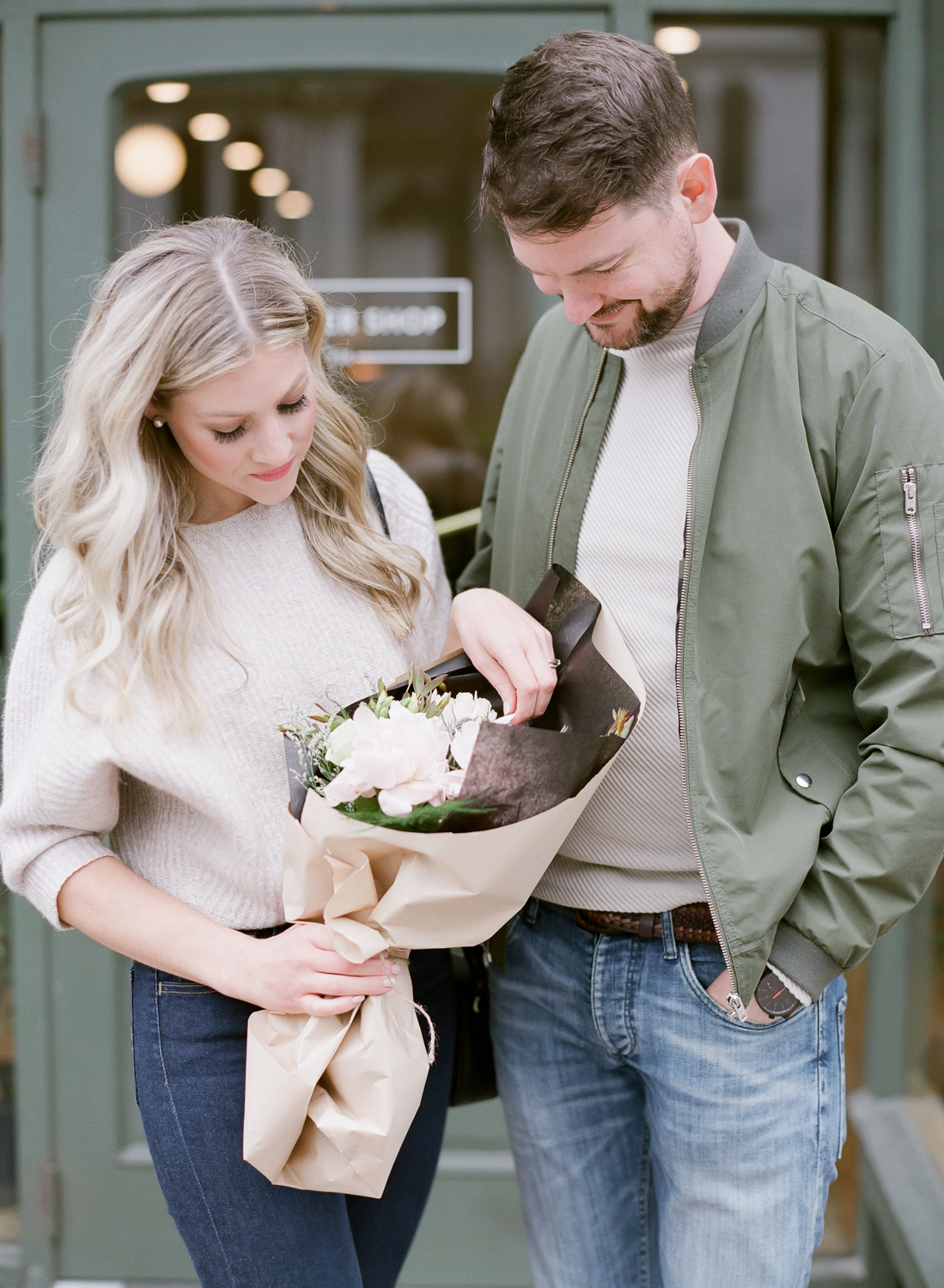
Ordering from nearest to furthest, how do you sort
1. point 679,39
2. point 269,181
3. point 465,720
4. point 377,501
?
point 465,720 < point 377,501 < point 679,39 < point 269,181

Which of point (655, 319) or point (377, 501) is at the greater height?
point (655, 319)

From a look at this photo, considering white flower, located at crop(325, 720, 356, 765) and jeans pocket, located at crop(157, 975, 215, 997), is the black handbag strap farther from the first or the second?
jeans pocket, located at crop(157, 975, 215, 997)

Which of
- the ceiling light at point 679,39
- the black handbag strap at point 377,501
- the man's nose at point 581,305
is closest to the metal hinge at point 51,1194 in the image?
the black handbag strap at point 377,501

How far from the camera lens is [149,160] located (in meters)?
2.73

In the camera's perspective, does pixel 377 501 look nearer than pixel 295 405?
No

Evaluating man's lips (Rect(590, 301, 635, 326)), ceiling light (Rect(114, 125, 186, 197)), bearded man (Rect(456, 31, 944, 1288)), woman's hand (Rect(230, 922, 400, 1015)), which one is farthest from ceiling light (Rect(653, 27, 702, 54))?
woman's hand (Rect(230, 922, 400, 1015))

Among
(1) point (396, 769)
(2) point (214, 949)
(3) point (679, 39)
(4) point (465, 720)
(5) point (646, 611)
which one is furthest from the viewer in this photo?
(3) point (679, 39)

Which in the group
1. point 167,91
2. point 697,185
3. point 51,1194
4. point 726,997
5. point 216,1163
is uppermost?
point 167,91

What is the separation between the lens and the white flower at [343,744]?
128 cm

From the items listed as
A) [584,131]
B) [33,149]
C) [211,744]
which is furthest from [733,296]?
[33,149]

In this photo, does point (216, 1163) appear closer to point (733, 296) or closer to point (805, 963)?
point (805, 963)

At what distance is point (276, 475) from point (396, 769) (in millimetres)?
498

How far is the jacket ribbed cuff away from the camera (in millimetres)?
1500

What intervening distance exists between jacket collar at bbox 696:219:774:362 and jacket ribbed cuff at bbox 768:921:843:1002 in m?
0.78
